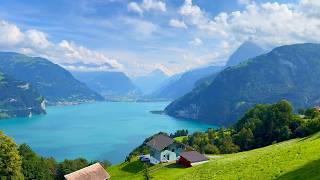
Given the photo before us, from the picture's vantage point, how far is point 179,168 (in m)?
91.9

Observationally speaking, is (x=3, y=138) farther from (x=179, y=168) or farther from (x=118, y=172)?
(x=179, y=168)

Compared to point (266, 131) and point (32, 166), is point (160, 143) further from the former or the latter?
point (266, 131)

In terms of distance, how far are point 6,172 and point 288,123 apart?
86.7 meters

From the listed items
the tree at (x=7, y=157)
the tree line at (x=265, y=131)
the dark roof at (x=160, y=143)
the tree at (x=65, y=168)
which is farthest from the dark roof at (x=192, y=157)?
the tree at (x=65, y=168)

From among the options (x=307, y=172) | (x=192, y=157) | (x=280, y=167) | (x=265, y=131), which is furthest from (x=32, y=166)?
(x=307, y=172)

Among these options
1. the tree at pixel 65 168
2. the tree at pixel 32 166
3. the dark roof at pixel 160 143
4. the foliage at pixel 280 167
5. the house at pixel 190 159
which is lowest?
the tree at pixel 65 168

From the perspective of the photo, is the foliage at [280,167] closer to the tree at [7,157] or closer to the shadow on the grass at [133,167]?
the shadow on the grass at [133,167]

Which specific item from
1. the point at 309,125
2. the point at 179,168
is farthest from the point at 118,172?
the point at 309,125

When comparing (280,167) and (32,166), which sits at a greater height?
(280,167)

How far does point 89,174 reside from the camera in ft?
293

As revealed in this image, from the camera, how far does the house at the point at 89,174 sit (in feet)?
282

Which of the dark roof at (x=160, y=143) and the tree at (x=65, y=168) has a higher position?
the dark roof at (x=160, y=143)

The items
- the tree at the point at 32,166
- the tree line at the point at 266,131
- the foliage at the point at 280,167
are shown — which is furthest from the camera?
the tree line at the point at 266,131

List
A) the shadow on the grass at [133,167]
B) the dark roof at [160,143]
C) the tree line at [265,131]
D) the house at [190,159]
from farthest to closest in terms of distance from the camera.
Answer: the tree line at [265,131], the dark roof at [160,143], the shadow on the grass at [133,167], the house at [190,159]
